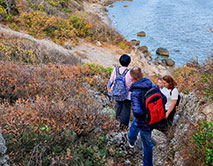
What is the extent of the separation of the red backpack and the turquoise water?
15092mm

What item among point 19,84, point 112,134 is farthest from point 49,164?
point 19,84

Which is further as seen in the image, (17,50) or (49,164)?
(17,50)

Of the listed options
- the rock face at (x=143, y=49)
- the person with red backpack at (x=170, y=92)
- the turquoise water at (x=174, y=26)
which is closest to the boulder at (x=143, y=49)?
the rock face at (x=143, y=49)

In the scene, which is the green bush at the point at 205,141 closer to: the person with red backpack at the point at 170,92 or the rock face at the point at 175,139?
the rock face at the point at 175,139

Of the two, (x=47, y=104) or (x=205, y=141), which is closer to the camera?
(x=205, y=141)

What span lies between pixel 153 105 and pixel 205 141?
3.49 feet

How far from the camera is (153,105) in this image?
3.52m

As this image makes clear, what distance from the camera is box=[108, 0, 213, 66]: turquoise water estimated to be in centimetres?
2294

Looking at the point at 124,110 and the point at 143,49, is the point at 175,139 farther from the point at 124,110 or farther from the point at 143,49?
the point at 143,49

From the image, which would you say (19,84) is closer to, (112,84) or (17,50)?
(112,84)

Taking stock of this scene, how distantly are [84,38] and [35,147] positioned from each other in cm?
1793

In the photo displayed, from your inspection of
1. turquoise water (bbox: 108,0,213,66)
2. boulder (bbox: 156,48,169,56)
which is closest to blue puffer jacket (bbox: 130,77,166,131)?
turquoise water (bbox: 108,0,213,66)

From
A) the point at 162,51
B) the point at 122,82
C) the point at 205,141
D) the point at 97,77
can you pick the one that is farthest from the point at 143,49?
the point at 205,141

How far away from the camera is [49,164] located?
334 cm
